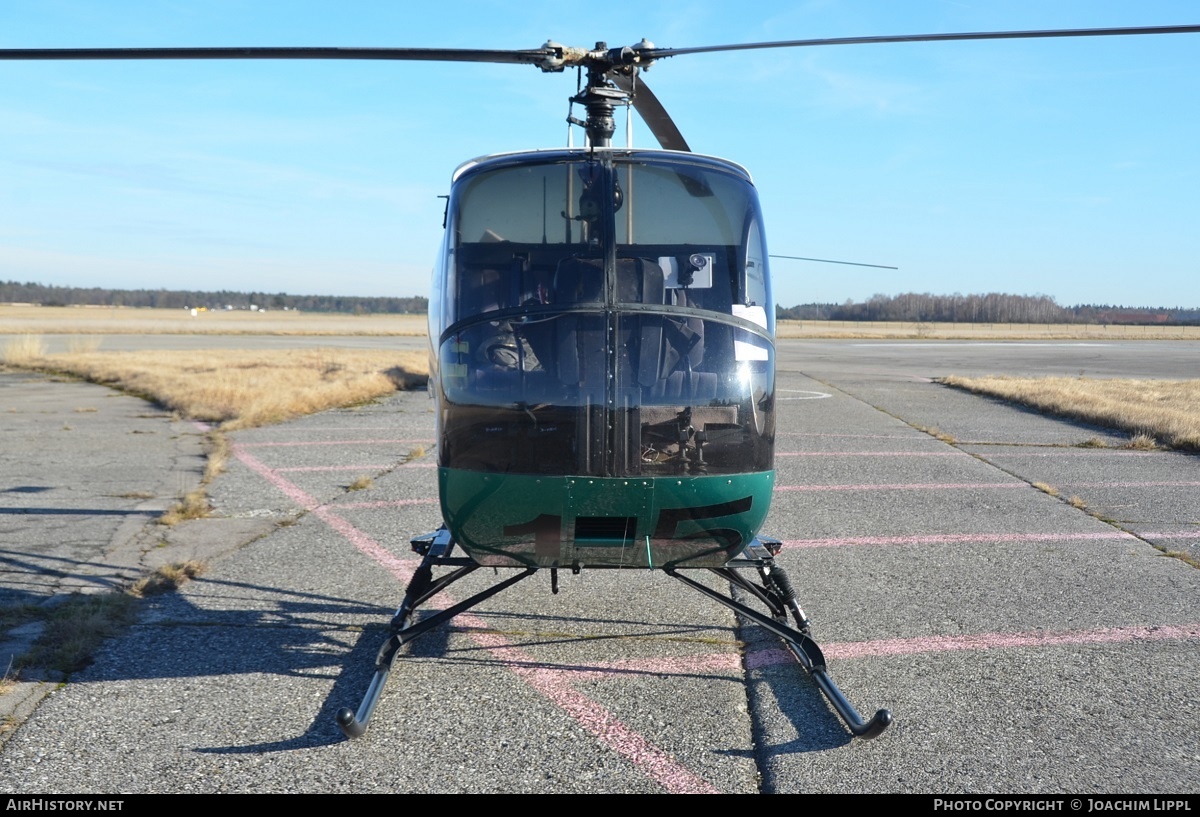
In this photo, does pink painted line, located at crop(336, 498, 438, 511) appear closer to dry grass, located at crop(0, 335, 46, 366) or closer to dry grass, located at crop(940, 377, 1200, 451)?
dry grass, located at crop(940, 377, 1200, 451)

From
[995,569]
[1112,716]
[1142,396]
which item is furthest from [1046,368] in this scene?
[1112,716]

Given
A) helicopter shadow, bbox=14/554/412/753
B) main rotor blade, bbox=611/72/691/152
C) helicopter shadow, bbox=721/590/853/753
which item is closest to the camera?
helicopter shadow, bbox=721/590/853/753

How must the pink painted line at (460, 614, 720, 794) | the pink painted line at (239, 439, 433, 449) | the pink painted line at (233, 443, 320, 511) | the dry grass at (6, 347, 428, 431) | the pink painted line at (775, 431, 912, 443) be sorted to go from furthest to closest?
the dry grass at (6, 347, 428, 431) < the pink painted line at (775, 431, 912, 443) < the pink painted line at (239, 439, 433, 449) < the pink painted line at (233, 443, 320, 511) < the pink painted line at (460, 614, 720, 794)

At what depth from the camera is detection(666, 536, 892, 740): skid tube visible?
3857 mm

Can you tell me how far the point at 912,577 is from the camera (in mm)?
6445

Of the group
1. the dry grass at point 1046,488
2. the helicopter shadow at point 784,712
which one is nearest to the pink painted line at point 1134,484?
the dry grass at point 1046,488

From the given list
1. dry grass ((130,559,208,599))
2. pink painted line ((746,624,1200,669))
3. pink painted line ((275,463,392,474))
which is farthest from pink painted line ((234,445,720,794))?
pink painted line ((275,463,392,474))

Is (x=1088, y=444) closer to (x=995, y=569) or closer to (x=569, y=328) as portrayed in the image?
(x=995, y=569)

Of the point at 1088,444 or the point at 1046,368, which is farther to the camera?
the point at 1046,368

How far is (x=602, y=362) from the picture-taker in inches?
156

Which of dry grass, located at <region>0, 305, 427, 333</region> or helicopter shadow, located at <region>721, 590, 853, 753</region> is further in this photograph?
dry grass, located at <region>0, 305, 427, 333</region>

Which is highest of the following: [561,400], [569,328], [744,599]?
[569,328]

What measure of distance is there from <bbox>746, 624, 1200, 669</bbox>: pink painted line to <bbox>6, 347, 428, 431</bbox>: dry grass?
36.5 ft

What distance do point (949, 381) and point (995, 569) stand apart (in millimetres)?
18756
